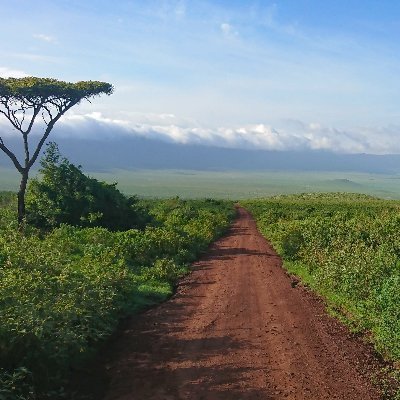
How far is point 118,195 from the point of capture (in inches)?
1138

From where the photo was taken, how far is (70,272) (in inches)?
484

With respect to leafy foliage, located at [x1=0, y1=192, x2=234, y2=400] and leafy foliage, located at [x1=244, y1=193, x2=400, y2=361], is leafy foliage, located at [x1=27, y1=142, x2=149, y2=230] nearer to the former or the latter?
leafy foliage, located at [x1=0, y1=192, x2=234, y2=400]

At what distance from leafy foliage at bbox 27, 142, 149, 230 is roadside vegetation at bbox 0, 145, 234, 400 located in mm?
55

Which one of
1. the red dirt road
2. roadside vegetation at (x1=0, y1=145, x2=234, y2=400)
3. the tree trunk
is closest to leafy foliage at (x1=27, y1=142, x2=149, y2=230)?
roadside vegetation at (x1=0, y1=145, x2=234, y2=400)

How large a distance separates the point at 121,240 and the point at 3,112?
10.4 metres

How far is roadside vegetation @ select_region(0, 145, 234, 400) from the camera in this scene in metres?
8.61

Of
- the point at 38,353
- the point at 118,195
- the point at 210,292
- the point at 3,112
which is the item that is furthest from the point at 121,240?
the point at 38,353

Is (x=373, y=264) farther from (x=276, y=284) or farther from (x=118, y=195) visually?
(x=118, y=195)

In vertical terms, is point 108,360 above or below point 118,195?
below

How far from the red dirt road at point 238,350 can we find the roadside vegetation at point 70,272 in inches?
36.3

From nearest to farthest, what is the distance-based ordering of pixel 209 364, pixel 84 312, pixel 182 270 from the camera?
pixel 209 364
pixel 84 312
pixel 182 270

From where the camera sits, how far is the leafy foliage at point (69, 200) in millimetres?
26297

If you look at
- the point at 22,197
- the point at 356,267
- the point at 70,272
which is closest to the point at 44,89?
the point at 22,197

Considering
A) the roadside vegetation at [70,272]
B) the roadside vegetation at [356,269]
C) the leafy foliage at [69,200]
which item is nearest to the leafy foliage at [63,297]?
the roadside vegetation at [70,272]
